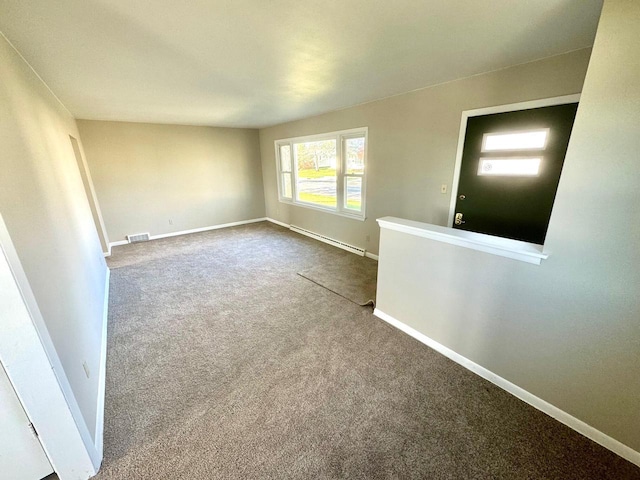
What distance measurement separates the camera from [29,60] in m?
1.88

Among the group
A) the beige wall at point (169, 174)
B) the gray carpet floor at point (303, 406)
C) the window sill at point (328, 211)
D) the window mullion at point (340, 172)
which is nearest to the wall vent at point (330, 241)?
the window sill at point (328, 211)

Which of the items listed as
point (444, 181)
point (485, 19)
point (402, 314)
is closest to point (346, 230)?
point (444, 181)

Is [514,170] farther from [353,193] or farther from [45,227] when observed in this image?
[45,227]

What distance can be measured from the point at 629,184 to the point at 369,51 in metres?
1.80

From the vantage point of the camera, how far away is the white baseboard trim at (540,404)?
4.46 feet

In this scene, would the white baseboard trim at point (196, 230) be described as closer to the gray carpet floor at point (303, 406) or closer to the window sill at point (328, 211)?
the window sill at point (328, 211)

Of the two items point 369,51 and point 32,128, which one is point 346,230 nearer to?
point 369,51

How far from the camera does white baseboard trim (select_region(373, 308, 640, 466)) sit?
53.5 inches

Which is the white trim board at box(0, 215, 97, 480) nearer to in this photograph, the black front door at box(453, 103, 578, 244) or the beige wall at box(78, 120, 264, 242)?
the black front door at box(453, 103, 578, 244)

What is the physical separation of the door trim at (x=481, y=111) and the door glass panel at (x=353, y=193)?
1537 millimetres

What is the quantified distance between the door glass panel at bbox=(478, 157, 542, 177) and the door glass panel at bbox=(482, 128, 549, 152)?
0.11 m

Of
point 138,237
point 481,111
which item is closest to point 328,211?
point 481,111

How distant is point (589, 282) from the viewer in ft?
4.45

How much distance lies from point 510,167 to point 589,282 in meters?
1.50
